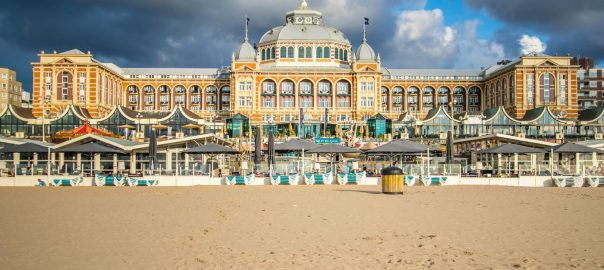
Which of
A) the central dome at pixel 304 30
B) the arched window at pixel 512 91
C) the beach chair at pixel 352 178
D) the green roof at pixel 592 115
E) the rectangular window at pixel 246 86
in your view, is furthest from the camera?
the central dome at pixel 304 30

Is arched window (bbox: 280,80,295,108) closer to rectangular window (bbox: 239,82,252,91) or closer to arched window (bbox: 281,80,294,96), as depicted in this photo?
arched window (bbox: 281,80,294,96)

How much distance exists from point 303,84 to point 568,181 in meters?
70.0

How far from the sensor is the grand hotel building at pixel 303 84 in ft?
338

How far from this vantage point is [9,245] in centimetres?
1780

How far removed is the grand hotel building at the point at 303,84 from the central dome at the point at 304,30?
17cm

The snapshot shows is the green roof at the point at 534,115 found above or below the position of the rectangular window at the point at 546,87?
below

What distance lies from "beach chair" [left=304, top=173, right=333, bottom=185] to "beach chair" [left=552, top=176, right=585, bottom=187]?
14780 mm

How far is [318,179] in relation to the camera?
44469 mm

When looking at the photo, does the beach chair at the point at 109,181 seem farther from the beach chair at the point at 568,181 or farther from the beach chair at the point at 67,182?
the beach chair at the point at 568,181

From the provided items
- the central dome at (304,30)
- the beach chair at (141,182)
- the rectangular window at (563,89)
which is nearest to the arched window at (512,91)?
the rectangular window at (563,89)

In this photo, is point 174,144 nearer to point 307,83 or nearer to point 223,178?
point 223,178

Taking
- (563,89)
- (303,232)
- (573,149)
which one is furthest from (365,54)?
(303,232)

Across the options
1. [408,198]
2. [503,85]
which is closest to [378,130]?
[503,85]

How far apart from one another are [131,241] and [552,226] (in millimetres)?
13236
